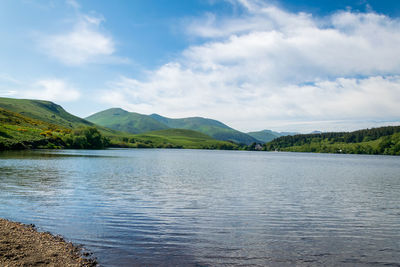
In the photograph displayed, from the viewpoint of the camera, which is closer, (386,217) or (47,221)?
(47,221)

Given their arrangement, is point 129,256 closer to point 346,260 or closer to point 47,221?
point 47,221

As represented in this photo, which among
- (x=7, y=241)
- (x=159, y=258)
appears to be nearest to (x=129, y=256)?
(x=159, y=258)

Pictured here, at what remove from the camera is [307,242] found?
17.4m

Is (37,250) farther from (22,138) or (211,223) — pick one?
(22,138)

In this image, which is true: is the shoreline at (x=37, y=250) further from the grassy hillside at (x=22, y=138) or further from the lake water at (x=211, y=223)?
the grassy hillside at (x=22, y=138)

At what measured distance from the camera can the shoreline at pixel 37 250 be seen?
12.3m

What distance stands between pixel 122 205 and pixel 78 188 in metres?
10.8

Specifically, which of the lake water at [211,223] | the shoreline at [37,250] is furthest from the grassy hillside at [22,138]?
the shoreline at [37,250]

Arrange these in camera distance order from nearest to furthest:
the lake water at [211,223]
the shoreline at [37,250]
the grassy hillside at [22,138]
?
the shoreline at [37,250] → the lake water at [211,223] → the grassy hillside at [22,138]

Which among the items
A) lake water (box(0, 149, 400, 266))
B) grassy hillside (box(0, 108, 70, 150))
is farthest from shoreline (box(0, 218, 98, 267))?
grassy hillside (box(0, 108, 70, 150))

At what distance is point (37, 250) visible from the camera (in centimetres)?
1352

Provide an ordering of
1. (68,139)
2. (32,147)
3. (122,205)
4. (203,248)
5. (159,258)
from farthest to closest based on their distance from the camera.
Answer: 1. (68,139)
2. (32,147)
3. (122,205)
4. (203,248)
5. (159,258)

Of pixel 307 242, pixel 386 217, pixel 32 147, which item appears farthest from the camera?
pixel 32 147

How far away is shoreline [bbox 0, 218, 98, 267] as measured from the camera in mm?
12281
